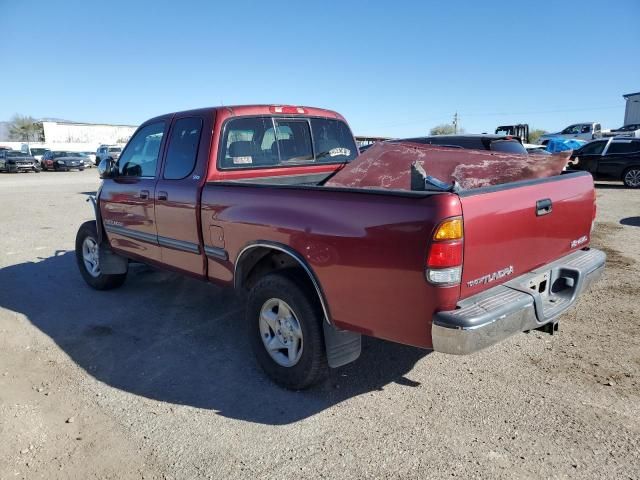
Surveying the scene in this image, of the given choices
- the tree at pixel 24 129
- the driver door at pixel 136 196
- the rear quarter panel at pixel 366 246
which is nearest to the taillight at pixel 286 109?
the driver door at pixel 136 196

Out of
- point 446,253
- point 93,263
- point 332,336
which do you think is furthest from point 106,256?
point 446,253

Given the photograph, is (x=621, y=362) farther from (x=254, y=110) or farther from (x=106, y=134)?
(x=106, y=134)

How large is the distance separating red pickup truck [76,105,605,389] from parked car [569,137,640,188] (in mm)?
13580

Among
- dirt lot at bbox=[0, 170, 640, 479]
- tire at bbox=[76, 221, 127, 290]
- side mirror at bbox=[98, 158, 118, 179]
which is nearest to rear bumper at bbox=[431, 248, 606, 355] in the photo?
dirt lot at bbox=[0, 170, 640, 479]

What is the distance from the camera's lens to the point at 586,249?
3.64 metres

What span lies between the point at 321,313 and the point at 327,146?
92.0 inches

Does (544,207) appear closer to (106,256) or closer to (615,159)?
(106,256)

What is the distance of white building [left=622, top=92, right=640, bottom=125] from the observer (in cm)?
4431

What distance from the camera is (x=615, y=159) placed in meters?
15.4

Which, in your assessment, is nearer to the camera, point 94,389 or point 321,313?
point 321,313

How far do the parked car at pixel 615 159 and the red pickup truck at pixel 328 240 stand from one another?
13.6 metres

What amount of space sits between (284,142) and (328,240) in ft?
6.44

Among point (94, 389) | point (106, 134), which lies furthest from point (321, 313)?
point (106, 134)

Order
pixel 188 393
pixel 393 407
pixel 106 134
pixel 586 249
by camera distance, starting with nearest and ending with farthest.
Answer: pixel 393 407
pixel 188 393
pixel 586 249
pixel 106 134
